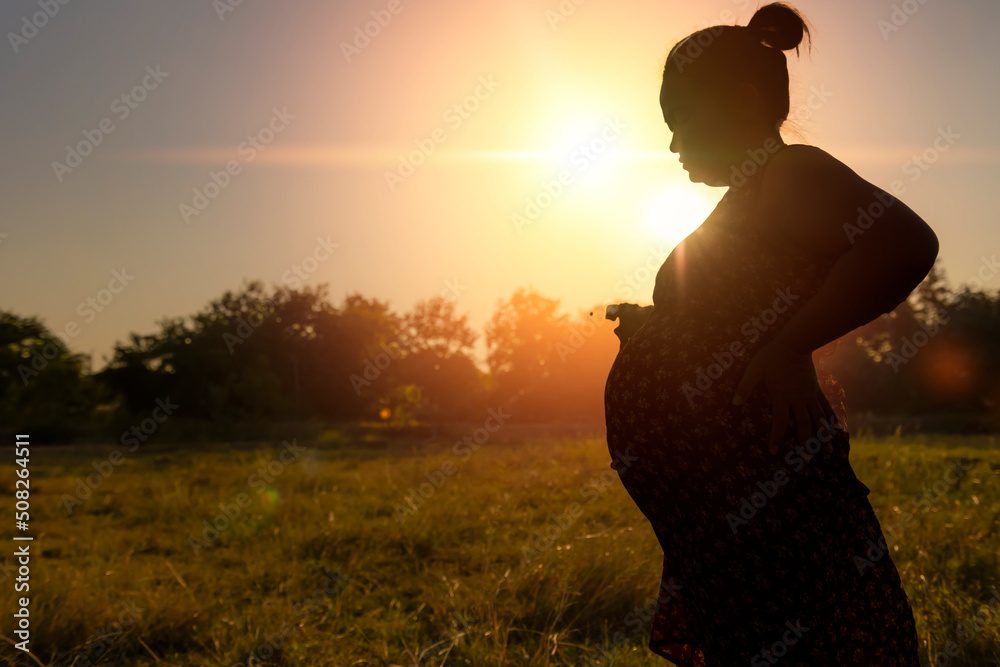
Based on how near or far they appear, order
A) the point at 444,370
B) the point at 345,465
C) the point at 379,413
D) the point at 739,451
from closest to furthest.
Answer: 1. the point at 739,451
2. the point at 345,465
3. the point at 444,370
4. the point at 379,413

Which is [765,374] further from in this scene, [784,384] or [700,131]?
[700,131]

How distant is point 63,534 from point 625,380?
20.4 ft

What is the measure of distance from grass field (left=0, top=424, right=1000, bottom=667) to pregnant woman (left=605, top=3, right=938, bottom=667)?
51.2 inches

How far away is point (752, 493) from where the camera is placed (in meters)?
1.33

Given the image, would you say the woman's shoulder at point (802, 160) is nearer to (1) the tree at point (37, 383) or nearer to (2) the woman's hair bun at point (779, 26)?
(2) the woman's hair bun at point (779, 26)

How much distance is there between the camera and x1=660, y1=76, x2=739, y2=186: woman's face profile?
4.70ft

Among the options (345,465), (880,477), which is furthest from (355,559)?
(345,465)

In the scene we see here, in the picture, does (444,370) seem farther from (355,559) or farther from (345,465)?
(355,559)

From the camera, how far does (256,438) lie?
2353 cm

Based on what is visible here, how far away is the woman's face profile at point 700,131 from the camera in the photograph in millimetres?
1433

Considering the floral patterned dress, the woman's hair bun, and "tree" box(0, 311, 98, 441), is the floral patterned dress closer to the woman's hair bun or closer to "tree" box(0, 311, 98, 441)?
the woman's hair bun

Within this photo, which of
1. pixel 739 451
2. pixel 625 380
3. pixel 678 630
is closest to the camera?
pixel 739 451

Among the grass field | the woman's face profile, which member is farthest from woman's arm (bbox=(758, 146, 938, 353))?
the grass field

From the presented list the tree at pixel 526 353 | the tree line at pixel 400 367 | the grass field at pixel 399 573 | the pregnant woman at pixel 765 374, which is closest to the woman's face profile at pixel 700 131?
the pregnant woman at pixel 765 374
